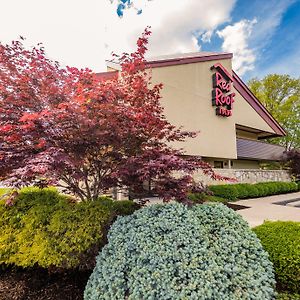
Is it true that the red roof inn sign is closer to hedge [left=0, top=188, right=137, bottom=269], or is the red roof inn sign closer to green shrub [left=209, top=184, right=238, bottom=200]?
green shrub [left=209, top=184, right=238, bottom=200]

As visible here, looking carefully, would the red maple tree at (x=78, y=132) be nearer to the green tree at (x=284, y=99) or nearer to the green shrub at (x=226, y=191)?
the green shrub at (x=226, y=191)

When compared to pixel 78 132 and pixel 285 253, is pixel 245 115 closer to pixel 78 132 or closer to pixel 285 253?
pixel 285 253

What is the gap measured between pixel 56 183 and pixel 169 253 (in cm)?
229

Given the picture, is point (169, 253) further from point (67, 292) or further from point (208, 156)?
point (208, 156)

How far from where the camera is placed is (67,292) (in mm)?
3047

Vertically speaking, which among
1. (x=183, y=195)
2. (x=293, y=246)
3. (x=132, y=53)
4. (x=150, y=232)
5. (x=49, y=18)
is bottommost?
(x=293, y=246)

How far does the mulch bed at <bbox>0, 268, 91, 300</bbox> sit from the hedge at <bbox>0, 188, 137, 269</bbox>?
1.40 feet

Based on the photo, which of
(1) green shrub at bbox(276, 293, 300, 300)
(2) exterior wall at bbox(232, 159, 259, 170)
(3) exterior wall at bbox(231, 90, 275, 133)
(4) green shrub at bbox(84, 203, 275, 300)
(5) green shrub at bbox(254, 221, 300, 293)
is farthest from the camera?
(2) exterior wall at bbox(232, 159, 259, 170)

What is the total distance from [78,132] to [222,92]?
1374 centimetres

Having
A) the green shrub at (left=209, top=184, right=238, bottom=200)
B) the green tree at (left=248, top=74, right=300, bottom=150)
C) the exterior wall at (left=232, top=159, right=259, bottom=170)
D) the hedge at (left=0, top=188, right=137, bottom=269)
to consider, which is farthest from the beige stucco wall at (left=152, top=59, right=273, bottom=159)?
the green tree at (left=248, top=74, right=300, bottom=150)

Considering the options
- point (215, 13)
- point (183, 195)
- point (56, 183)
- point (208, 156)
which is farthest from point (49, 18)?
point (208, 156)

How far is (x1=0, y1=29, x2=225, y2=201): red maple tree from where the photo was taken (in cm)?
282

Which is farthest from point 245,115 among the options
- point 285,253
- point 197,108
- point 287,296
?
point 287,296

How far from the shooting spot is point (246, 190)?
12.1 meters
